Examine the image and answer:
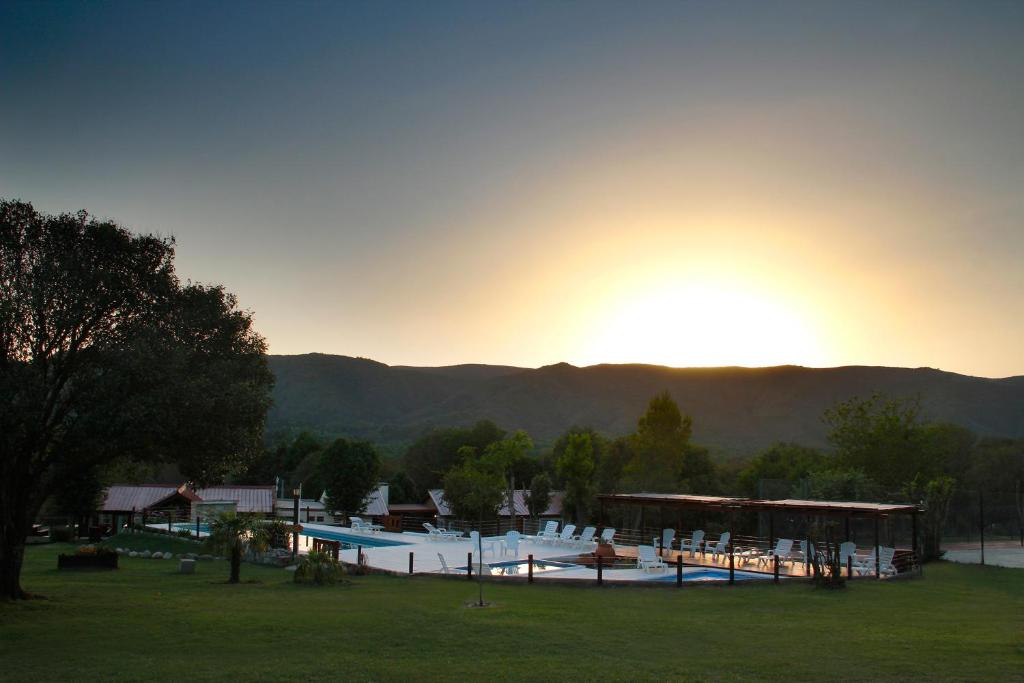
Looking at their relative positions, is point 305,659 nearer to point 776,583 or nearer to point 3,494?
point 3,494

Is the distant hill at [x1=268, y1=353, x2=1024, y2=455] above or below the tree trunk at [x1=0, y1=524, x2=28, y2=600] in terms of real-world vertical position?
above

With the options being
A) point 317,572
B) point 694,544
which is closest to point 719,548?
point 694,544

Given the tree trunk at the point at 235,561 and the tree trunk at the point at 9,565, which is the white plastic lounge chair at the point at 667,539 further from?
the tree trunk at the point at 9,565

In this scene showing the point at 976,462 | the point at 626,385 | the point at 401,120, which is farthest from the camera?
the point at 626,385

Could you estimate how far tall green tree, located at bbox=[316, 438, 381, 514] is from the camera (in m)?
40.5

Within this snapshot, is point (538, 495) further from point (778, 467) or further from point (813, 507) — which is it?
point (813, 507)

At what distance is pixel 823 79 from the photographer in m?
18.7

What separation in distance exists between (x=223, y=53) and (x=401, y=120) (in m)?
5.13

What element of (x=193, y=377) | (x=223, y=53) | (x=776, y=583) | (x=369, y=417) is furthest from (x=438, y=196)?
(x=369, y=417)

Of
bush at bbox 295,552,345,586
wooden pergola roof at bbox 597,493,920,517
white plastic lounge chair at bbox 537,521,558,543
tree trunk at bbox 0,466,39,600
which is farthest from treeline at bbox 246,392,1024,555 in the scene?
tree trunk at bbox 0,466,39,600

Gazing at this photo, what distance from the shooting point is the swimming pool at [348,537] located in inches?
1063

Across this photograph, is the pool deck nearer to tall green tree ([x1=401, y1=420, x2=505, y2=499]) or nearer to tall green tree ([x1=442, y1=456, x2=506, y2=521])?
tall green tree ([x1=442, y1=456, x2=506, y2=521])

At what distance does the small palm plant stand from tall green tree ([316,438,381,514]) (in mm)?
23591

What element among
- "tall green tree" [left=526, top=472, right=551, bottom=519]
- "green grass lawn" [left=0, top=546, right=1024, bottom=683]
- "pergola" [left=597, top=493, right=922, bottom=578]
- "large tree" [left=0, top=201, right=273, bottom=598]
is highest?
"large tree" [left=0, top=201, right=273, bottom=598]
